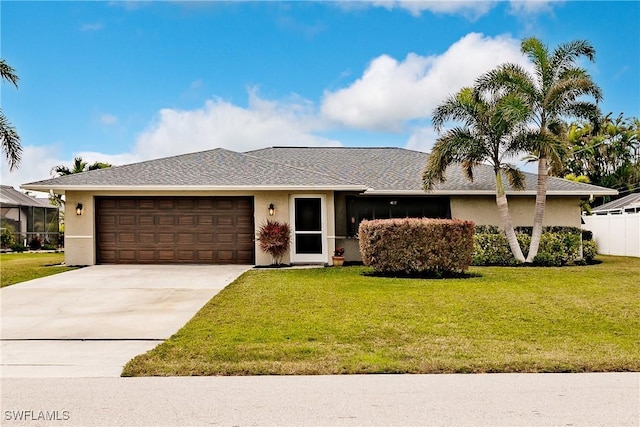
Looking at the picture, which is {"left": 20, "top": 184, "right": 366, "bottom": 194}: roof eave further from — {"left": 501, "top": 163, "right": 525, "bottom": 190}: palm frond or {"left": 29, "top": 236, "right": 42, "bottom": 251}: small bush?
{"left": 29, "top": 236, "right": 42, "bottom": 251}: small bush

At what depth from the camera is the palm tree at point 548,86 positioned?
16.4 metres

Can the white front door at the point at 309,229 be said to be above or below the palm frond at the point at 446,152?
below

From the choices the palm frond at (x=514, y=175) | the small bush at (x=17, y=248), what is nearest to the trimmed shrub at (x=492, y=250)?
the palm frond at (x=514, y=175)

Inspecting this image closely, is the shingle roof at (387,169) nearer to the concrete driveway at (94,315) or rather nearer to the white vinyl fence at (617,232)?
the white vinyl fence at (617,232)

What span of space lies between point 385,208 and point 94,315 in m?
11.1

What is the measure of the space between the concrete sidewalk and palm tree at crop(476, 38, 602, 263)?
493 inches

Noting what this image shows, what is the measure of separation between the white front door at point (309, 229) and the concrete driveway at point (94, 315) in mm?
2567

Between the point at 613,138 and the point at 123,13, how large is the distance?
38.0 metres

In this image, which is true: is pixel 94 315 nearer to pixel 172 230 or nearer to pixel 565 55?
pixel 172 230

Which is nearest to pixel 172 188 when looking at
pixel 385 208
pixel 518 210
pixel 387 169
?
pixel 385 208

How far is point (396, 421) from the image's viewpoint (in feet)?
13.8

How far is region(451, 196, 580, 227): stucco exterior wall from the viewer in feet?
60.7

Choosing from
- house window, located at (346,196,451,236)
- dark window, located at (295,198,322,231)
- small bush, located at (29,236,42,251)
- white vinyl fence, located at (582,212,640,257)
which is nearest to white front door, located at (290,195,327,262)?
dark window, located at (295,198,322,231)

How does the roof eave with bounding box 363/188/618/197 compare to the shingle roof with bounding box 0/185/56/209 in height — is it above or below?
below
